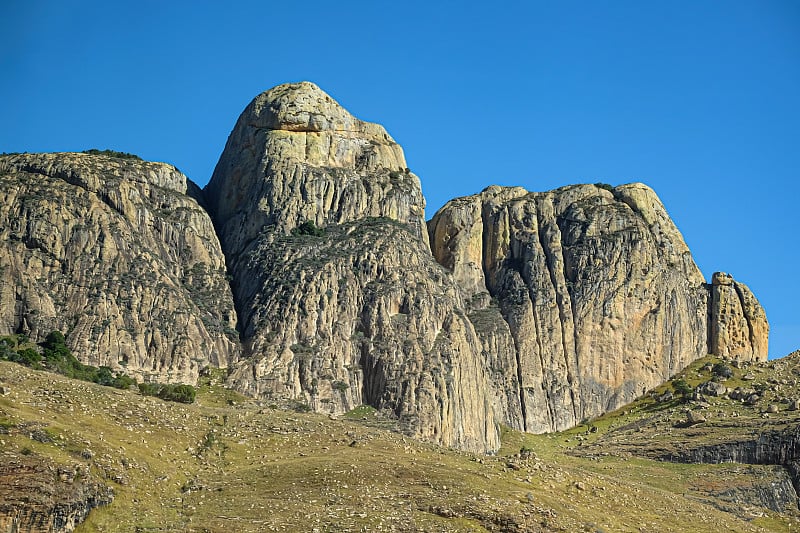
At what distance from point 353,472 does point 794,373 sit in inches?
2862

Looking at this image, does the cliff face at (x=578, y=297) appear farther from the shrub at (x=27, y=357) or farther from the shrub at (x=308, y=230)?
the shrub at (x=27, y=357)

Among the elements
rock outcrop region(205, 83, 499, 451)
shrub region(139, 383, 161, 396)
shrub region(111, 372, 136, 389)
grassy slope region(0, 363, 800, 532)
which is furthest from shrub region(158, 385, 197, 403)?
rock outcrop region(205, 83, 499, 451)

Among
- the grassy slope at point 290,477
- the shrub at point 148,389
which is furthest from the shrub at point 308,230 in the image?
the grassy slope at point 290,477

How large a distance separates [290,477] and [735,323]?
81825 millimetres

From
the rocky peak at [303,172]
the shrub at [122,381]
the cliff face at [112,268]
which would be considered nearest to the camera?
the shrub at [122,381]

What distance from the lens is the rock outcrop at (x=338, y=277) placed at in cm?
11356

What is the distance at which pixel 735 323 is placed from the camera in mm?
149625

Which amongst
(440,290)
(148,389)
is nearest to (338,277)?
(440,290)

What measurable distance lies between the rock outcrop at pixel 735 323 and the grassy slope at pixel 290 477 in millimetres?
49554

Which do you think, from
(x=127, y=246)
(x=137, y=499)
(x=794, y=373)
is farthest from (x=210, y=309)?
(x=794, y=373)

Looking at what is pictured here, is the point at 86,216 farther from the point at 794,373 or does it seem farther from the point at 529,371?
the point at 794,373

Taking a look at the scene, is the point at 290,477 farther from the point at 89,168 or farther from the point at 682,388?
the point at 682,388

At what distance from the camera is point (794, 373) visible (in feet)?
459

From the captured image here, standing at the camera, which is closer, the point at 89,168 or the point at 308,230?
the point at 89,168
